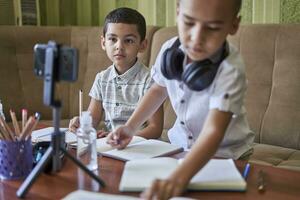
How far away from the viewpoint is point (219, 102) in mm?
922

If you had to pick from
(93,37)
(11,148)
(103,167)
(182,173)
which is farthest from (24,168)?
(93,37)

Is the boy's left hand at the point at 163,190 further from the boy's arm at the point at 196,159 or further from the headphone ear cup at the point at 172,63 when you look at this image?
the headphone ear cup at the point at 172,63

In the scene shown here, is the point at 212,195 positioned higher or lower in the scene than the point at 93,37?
lower

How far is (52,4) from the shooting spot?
3076mm

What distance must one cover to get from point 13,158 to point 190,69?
43cm


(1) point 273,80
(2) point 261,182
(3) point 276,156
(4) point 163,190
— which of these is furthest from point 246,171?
(1) point 273,80

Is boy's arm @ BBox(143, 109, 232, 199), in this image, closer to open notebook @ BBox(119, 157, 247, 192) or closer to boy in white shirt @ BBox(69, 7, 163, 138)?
open notebook @ BBox(119, 157, 247, 192)

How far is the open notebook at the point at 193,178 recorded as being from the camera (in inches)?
34.3

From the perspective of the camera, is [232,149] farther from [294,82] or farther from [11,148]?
[294,82]

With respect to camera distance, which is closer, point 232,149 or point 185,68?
point 185,68

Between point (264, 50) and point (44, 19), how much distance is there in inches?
65.6

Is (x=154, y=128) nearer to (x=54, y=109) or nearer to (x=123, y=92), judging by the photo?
(x=123, y=92)

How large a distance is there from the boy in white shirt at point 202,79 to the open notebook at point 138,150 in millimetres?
25

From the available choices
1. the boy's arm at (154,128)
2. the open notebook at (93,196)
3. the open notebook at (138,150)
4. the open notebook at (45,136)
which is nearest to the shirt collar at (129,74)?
the boy's arm at (154,128)
